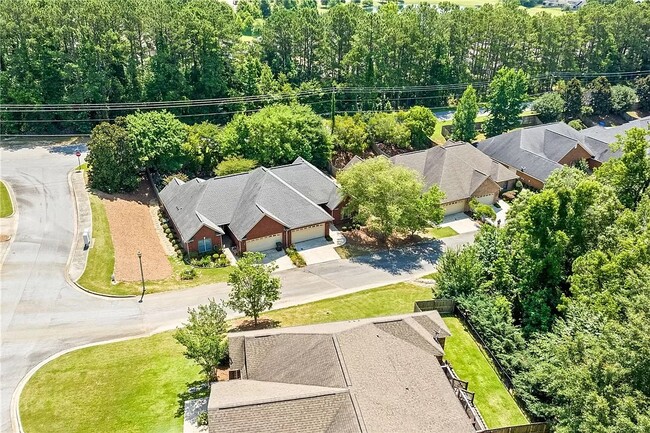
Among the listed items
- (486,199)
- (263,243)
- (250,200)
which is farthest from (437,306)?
(486,199)

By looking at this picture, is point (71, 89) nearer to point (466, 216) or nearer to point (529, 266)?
point (466, 216)

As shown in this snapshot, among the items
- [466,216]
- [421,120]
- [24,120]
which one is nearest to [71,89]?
[24,120]

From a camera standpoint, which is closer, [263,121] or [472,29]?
[263,121]

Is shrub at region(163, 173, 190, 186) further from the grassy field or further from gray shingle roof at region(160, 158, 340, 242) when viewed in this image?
the grassy field

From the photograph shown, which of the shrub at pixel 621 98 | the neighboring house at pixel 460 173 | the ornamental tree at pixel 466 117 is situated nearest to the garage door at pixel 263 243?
the neighboring house at pixel 460 173

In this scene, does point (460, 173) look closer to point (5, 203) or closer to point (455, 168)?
point (455, 168)

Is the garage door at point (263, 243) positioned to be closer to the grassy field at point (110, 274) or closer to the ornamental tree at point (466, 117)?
the grassy field at point (110, 274)

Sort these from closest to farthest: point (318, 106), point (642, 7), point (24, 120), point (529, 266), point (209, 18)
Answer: point (529, 266) < point (24, 120) < point (209, 18) < point (318, 106) < point (642, 7)

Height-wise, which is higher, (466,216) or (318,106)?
(318,106)
